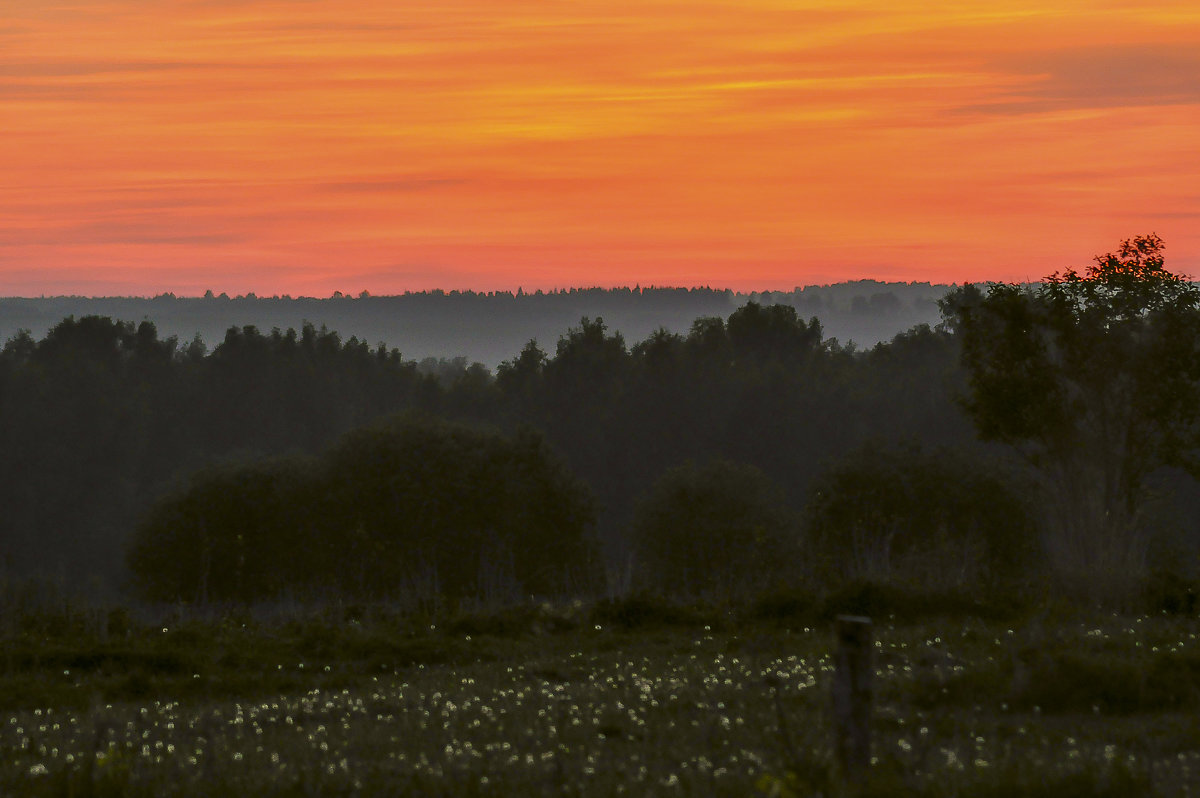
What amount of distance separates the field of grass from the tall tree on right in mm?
12419

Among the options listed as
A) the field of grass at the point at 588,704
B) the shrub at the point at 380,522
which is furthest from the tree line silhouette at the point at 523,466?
the field of grass at the point at 588,704

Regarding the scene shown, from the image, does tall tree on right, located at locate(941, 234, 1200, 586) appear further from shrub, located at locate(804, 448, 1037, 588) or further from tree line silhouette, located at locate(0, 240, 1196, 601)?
shrub, located at locate(804, 448, 1037, 588)

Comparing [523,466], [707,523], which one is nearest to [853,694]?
[707,523]

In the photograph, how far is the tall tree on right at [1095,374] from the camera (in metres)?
35.2

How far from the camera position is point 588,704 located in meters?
15.0

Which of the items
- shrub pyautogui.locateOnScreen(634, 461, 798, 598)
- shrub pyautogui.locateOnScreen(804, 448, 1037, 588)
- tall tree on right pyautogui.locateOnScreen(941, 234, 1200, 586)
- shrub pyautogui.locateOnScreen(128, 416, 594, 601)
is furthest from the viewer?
shrub pyautogui.locateOnScreen(634, 461, 798, 598)

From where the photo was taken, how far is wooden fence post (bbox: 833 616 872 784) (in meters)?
8.96

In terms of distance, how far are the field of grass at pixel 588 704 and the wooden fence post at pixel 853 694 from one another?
26 cm

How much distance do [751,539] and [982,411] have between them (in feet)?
83.1

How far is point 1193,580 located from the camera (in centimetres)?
2512

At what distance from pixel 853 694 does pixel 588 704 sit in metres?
6.47

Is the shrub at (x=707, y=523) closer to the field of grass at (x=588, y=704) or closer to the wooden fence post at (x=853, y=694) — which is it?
the field of grass at (x=588, y=704)

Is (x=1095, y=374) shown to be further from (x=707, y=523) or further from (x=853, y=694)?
(x=853, y=694)

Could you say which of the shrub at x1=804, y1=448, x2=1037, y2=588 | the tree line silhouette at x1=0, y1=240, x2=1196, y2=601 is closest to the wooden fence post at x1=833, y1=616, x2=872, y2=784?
the tree line silhouette at x1=0, y1=240, x2=1196, y2=601
